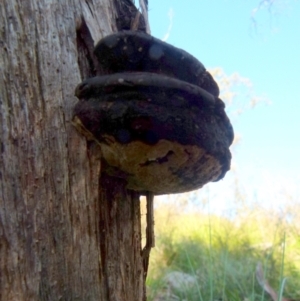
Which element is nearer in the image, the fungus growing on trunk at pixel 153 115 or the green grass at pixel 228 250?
the fungus growing on trunk at pixel 153 115

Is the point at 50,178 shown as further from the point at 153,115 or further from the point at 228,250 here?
the point at 228,250

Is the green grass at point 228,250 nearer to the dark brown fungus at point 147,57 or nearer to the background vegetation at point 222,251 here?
the background vegetation at point 222,251

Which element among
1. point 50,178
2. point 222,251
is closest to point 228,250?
point 222,251

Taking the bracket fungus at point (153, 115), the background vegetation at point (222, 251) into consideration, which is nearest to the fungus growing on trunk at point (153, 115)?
the bracket fungus at point (153, 115)

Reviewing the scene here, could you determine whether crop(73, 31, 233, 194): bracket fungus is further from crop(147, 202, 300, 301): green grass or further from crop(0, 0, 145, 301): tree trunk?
crop(147, 202, 300, 301): green grass

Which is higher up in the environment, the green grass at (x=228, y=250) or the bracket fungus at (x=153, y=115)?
the bracket fungus at (x=153, y=115)

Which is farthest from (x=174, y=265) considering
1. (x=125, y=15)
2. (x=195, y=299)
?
(x=125, y=15)
